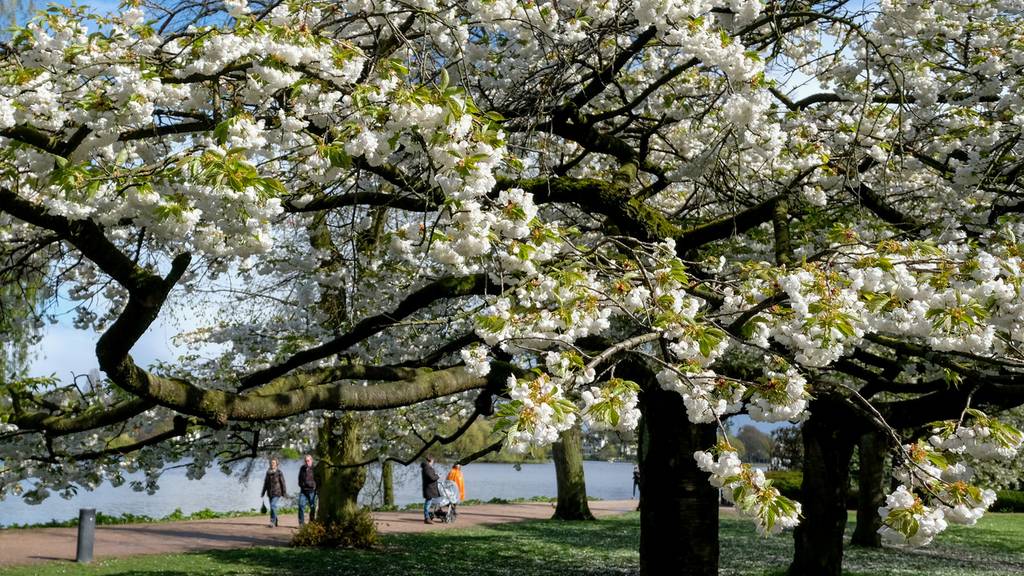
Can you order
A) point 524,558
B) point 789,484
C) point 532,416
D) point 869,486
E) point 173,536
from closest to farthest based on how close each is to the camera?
point 532,416 < point 524,558 < point 869,486 < point 173,536 < point 789,484

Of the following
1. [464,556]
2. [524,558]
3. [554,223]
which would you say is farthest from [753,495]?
[464,556]

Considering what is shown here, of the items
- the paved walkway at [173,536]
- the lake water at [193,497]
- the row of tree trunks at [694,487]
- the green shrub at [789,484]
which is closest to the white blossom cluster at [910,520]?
the row of tree trunks at [694,487]

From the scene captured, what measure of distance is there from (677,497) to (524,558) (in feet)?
23.0

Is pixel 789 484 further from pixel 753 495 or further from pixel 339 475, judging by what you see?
pixel 753 495

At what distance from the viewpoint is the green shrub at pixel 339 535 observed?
14055 mm

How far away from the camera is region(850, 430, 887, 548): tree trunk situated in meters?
14.6

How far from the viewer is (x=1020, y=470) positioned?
2545cm

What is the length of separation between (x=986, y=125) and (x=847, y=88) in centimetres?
125

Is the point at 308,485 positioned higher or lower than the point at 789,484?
higher

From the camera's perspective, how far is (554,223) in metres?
5.55

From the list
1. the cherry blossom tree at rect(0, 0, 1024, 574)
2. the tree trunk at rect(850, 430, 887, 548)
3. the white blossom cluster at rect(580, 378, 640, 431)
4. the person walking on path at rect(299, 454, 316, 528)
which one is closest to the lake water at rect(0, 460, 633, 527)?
the person walking on path at rect(299, 454, 316, 528)

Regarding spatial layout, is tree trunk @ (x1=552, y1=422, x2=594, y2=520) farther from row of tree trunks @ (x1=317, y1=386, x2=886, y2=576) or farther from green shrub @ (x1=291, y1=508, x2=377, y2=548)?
green shrub @ (x1=291, y1=508, x2=377, y2=548)

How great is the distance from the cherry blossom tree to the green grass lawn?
2833 mm

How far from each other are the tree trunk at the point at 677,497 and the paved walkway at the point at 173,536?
9311 millimetres
